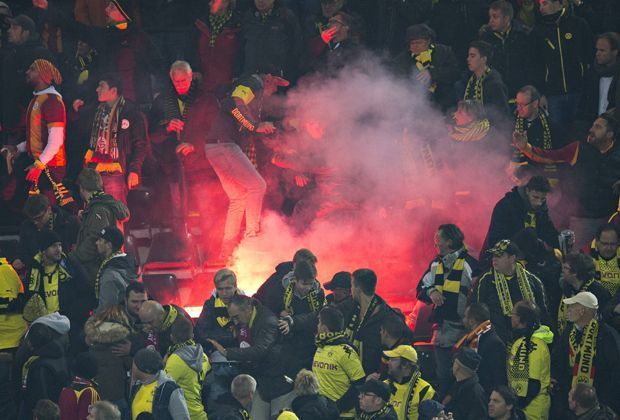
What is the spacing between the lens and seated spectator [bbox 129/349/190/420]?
9.45 metres

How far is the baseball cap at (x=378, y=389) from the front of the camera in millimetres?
9500

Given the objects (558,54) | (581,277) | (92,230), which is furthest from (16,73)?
(581,277)

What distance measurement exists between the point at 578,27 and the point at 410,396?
5825 mm

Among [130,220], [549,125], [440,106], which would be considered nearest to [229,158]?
[130,220]

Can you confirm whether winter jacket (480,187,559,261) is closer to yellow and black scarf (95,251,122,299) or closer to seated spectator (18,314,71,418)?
yellow and black scarf (95,251,122,299)

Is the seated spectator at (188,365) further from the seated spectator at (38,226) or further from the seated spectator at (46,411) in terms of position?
the seated spectator at (38,226)

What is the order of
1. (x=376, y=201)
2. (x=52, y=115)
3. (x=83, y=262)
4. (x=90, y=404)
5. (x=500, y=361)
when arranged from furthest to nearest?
(x=376, y=201) < (x=52, y=115) < (x=83, y=262) < (x=500, y=361) < (x=90, y=404)

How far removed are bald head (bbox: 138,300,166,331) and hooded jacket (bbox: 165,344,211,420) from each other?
A: 0.49 metres

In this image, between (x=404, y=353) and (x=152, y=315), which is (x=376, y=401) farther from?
(x=152, y=315)

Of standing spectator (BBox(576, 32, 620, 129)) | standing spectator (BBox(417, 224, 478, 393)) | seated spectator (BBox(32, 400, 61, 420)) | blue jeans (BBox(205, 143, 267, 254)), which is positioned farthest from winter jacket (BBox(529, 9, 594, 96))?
seated spectator (BBox(32, 400, 61, 420))

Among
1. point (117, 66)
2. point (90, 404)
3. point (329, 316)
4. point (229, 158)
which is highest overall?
point (117, 66)

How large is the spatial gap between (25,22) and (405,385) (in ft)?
20.0

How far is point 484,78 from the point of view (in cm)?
1349

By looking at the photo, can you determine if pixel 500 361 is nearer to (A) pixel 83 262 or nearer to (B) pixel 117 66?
(A) pixel 83 262
